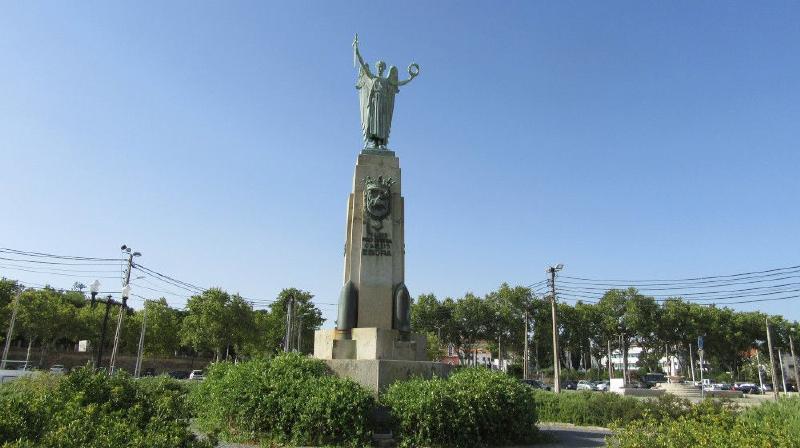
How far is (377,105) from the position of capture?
15383 millimetres

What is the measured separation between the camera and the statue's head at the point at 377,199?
45.4ft

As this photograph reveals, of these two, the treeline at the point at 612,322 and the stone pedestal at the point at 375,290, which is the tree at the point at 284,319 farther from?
the stone pedestal at the point at 375,290

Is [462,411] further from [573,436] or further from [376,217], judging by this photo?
[376,217]

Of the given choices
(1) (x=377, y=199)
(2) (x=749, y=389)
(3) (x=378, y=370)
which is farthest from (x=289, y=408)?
(2) (x=749, y=389)

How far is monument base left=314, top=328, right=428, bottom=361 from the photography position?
12.1 metres

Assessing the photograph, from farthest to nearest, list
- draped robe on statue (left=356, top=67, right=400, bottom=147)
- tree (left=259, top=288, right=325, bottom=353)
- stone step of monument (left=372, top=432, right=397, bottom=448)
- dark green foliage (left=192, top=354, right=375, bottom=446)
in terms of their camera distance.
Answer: tree (left=259, top=288, right=325, bottom=353)
draped robe on statue (left=356, top=67, right=400, bottom=147)
stone step of monument (left=372, top=432, right=397, bottom=448)
dark green foliage (left=192, top=354, right=375, bottom=446)

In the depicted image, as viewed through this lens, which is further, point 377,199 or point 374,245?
point 377,199

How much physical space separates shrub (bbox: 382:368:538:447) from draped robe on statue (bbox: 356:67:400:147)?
7.26 meters

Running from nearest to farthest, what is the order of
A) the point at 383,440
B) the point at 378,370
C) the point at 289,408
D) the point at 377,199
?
the point at 289,408 → the point at 383,440 → the point at 378,370 → the point at 377,199

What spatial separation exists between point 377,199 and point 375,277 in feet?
6.31

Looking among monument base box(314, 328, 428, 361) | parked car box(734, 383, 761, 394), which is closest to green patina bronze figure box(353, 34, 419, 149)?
monument base box(314, 328, 428, 361)

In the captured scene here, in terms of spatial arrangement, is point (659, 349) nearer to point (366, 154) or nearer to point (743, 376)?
point (743, 376)

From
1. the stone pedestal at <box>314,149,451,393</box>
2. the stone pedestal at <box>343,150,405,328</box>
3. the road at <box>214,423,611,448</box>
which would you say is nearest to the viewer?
the road at <box>214,423,611,448</box>

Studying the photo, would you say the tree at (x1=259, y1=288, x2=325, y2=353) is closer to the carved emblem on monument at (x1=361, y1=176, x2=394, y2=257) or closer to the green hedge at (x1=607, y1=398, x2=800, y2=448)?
the carved emblem on monument at (x1=361, y1=176, x2=394, y2=257)
